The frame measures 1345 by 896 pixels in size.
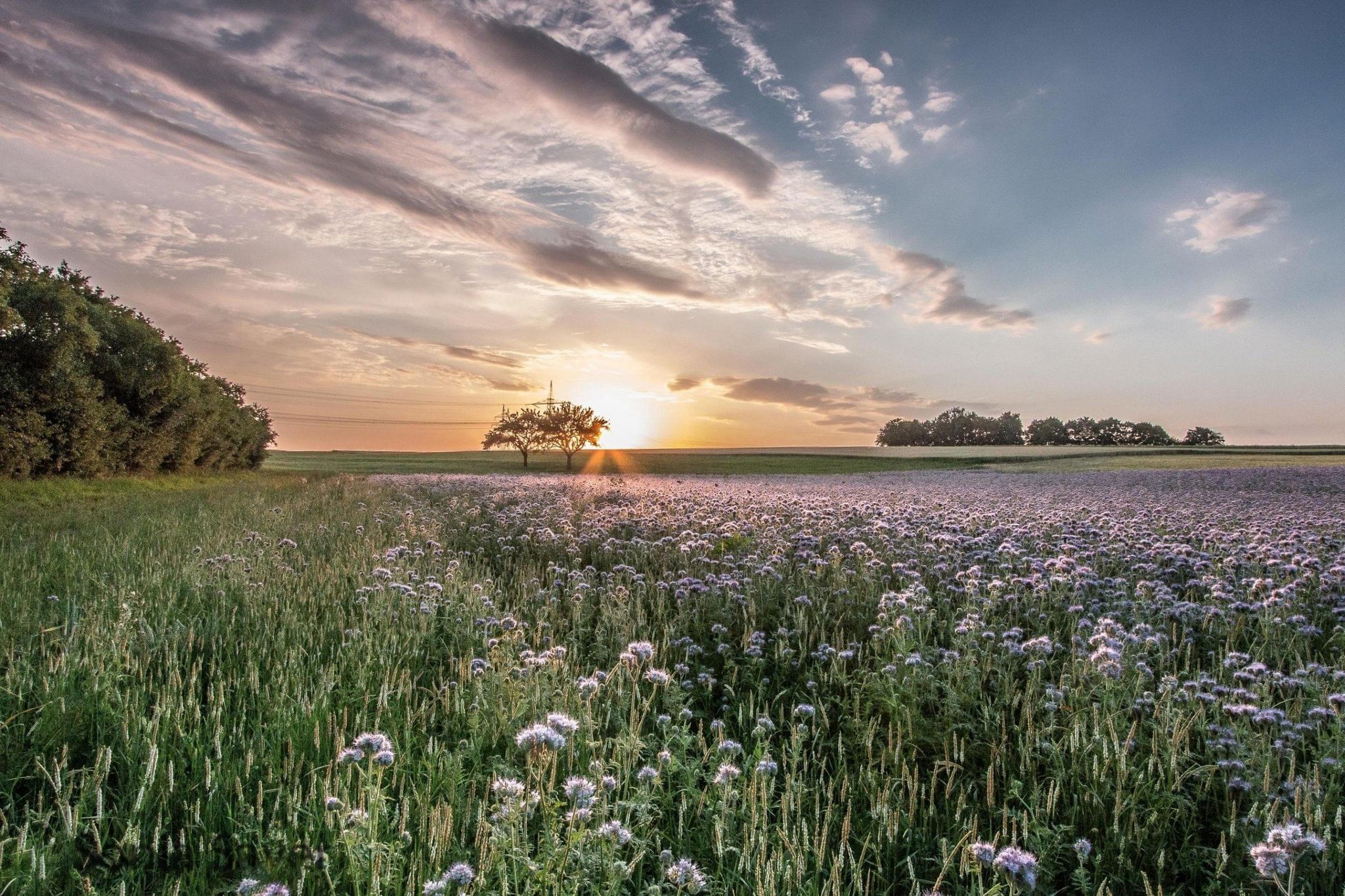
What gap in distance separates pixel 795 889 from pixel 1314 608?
648 centimetres

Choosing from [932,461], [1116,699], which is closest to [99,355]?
[1116,699]

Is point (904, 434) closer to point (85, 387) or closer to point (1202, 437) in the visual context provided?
point (1202, 437)

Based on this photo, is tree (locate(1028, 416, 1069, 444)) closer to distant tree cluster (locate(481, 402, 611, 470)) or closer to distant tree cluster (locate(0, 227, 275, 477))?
distant tree cluster (locate(481, 402, 611, 470))

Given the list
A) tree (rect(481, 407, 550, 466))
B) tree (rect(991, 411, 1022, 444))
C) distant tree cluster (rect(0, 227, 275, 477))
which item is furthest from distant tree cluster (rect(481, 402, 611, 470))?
tree (rect(991, 411, 1022, 444))

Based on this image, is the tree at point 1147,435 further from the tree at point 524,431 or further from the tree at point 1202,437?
the tree at point 524,431

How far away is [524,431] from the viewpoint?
70.4 metres

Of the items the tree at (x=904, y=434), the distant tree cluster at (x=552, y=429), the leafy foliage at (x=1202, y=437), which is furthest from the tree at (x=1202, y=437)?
the distant tree cluster at (x=552, y=429)

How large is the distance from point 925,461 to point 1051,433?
4266cm

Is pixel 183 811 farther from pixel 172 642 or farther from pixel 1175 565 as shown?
pixel 1175 565

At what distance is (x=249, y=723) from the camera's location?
3.55m

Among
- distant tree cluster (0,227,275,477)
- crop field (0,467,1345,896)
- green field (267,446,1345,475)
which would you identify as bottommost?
crop field (0,467,1345,896)

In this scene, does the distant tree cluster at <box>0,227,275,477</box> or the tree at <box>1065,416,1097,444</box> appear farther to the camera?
the tree at <box>1065,416,1097,444</box>

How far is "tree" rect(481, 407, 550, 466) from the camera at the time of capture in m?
69.9

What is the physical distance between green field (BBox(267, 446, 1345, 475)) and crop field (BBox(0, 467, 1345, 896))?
119 feet
